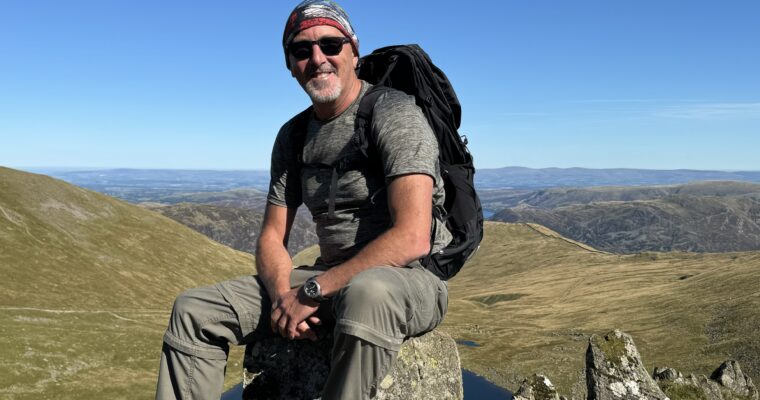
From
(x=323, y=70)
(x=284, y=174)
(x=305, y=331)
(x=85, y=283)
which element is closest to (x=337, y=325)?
(x=305, y=331)

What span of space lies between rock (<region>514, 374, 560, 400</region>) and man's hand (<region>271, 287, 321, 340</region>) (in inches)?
560

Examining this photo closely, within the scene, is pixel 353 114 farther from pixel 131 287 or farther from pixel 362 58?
pixel 131 287

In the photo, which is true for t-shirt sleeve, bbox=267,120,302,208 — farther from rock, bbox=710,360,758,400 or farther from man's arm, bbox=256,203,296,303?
rock, bbox=710,360,758,400

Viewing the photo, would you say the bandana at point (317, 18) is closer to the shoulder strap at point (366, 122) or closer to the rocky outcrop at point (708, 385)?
the shoulder strap at point (366, 122)

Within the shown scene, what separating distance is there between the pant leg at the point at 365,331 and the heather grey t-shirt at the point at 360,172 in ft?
4.70

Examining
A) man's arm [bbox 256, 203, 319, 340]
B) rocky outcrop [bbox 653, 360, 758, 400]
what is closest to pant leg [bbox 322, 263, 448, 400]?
man's arm [bbox 256, 203, 319, 340]

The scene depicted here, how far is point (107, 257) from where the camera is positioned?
14062 centimetres

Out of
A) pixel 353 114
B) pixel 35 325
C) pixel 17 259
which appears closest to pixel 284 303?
pixel 353 114

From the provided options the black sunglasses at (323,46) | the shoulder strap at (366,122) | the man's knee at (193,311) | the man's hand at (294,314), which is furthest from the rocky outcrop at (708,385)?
the man's knee at (193,311)

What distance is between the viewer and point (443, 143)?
844cm

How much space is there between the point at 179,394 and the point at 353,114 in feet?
14.6

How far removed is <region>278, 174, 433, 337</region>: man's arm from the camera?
6891mm

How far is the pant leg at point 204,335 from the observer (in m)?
7.01

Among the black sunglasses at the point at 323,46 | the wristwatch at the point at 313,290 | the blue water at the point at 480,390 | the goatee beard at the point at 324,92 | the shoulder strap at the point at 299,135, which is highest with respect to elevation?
the black sunglasses at the point at 323,46
